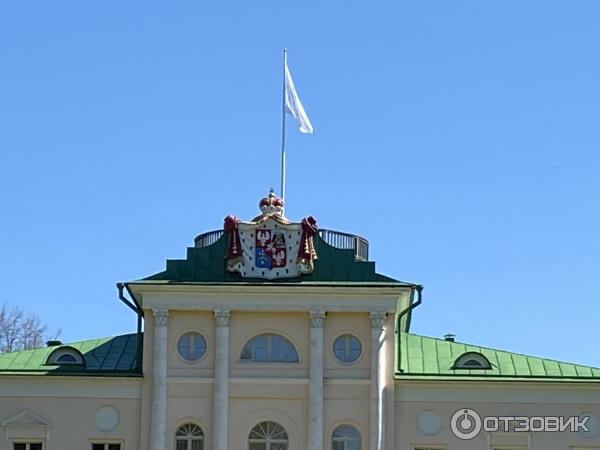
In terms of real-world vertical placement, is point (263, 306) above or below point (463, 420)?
above

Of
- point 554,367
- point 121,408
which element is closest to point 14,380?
point 121,408

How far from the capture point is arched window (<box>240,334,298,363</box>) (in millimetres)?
47875

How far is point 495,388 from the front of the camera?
1889 inches

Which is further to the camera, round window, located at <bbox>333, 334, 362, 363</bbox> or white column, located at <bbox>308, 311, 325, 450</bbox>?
round window, located at <bbox>333, 334, 362, 363</bbox>

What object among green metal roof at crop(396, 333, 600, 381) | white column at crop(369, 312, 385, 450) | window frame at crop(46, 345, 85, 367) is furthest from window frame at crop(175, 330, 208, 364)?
green metal roof at crop(396, 333, 600, 381)

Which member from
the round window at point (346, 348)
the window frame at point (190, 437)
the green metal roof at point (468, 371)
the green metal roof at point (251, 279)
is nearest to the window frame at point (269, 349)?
the round window at point (346, 348)

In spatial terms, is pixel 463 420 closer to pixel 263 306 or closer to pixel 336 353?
pixel 336 353

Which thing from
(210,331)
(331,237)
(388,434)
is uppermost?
(331,237)

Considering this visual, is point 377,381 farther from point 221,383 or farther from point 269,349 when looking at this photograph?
point 221,383

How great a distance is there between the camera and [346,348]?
157 feet

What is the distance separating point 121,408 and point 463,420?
11.4 meters

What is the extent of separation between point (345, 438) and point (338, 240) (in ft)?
21.8

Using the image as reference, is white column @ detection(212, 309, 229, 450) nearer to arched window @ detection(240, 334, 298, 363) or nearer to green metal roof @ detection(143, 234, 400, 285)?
arched window @ detection(240, 334, 298, 363)

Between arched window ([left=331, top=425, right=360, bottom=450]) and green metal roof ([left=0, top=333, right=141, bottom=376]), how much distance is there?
272 inches
